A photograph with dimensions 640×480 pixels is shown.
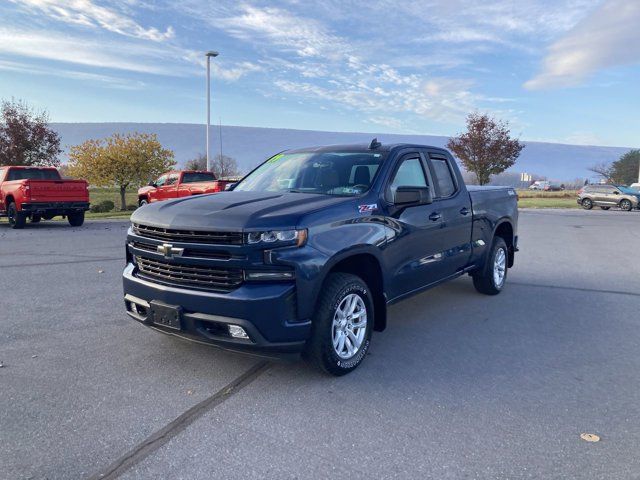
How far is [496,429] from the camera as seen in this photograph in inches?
125

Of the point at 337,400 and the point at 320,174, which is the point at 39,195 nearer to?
the point at 320,174

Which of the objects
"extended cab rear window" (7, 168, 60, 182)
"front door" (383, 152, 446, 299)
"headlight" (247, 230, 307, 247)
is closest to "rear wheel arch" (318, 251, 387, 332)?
"front door" (383, 152, 446, 299)

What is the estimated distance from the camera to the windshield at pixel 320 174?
4.58 meters

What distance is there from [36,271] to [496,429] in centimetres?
740

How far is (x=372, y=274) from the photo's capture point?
4.36 m

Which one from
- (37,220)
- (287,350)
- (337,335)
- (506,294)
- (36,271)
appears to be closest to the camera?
(287,350)

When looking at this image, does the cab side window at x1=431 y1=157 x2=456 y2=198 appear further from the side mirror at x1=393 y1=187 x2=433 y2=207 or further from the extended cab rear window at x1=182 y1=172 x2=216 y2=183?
the extended cab rear window at x1=182 y1=172 x2=216 y2=183

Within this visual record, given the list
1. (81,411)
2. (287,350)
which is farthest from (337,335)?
(81,411)

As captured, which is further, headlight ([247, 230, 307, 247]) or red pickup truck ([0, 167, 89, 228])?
red pickup truck ([0, 167, 89, 228])

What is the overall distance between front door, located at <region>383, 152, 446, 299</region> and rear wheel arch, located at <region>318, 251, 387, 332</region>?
12cm

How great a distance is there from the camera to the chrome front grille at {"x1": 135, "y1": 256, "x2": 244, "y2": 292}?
355 cm

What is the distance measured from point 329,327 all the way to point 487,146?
40037 millimetres

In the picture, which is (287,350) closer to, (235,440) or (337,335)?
(337,335)

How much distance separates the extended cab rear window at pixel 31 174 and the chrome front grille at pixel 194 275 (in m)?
15.0
